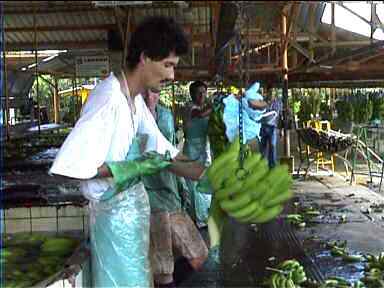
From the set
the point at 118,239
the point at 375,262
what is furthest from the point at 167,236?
the point at 375,262

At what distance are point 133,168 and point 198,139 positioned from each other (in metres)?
4.42

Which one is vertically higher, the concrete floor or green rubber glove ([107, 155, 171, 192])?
green rubber glove ([107, 155, 171, 192])

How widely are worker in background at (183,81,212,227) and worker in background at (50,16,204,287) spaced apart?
3.86m

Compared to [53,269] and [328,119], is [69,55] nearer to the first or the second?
[328,119]

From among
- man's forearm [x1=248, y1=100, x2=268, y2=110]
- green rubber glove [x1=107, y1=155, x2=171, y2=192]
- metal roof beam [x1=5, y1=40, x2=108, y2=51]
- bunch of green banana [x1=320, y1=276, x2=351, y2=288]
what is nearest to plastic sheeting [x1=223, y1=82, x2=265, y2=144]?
man's forearm [x1=248, y1=100, x2=268, y2=110]

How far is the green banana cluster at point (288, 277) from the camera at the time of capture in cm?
420

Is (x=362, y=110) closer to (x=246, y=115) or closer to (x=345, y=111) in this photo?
(x=345, y=111)

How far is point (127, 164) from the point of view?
91.0 inches

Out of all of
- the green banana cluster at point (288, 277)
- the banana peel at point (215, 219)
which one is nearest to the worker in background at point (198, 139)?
the green banana cluster at point (288, 277)

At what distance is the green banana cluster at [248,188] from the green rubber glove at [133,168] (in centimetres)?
22

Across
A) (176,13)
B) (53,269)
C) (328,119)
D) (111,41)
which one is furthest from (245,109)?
(328,119)

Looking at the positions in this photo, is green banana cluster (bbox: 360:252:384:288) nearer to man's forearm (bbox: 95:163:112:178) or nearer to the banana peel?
the banana peel

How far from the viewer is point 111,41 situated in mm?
6891

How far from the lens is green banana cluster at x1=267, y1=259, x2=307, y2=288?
4.20 m
